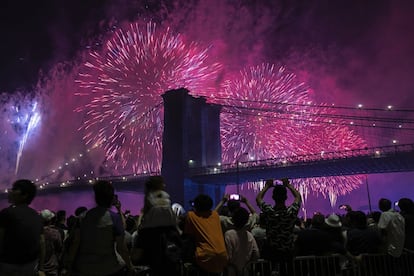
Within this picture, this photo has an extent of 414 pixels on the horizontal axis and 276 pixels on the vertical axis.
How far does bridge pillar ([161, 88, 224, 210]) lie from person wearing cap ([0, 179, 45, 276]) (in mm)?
54853

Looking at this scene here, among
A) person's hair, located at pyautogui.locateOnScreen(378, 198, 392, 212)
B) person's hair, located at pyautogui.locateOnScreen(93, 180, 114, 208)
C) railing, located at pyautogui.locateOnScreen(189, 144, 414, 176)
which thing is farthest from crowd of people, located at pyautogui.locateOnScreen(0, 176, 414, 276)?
railing, located at pyautogui.locateOnScreen(189, 144, 414, 176)

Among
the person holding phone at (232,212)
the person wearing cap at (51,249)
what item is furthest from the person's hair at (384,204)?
the person wearing cap at (51,249)

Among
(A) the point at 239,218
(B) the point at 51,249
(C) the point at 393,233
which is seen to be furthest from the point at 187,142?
(A) the point at 239,218

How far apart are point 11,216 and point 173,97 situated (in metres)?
66.3

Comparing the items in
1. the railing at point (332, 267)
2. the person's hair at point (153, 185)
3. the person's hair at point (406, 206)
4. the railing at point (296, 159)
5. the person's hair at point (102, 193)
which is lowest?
the railing at point (332, 267)

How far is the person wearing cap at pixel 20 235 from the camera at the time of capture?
455 cm

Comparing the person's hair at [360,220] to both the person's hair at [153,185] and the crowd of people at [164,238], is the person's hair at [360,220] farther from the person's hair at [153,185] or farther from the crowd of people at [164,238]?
the person's hair at [153,185]

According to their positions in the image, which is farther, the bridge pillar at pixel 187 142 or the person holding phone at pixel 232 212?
the bridge pillar at pixel 187 142

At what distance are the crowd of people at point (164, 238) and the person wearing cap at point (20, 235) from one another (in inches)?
0.4

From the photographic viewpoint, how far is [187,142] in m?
70.3

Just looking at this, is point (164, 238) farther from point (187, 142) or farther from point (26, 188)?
point (187, 142)

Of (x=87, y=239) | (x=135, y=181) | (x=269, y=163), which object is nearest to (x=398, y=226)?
(x=87, y=239)

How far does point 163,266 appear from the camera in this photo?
4934mm

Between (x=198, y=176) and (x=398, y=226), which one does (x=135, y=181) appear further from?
(x=398, y=226)
